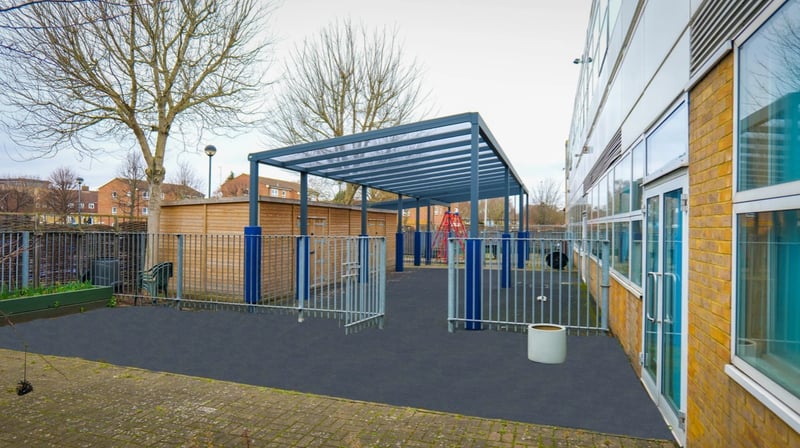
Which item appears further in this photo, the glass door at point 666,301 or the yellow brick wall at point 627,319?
the yellow brick wall at point 627,319

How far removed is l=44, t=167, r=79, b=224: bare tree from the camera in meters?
37.3

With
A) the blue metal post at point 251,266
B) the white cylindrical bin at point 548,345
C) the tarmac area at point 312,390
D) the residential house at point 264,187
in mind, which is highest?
the residential house at point 264,187

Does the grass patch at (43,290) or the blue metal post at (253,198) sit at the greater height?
the blue metal post at (253,198)

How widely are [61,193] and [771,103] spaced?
151 ft

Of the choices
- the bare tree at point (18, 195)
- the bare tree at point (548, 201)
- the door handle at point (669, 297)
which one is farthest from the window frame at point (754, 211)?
the bare tree at point (548, 201)

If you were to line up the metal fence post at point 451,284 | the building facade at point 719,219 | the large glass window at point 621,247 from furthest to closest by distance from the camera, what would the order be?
the metal fence post at point 451,284
the large glass window at point 621,247
the building facade at point 719,219

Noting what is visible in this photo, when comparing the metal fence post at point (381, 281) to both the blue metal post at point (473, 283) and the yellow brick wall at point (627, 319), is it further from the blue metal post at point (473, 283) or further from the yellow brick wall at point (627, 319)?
the yellow brick wall at point (627, 319)

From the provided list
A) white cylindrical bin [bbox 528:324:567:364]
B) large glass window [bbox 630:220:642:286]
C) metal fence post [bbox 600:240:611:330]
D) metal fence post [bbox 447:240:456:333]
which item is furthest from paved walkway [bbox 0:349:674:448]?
metal fence post [bbox 600:240:611:330]

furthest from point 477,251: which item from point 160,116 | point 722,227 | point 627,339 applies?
point 160,116

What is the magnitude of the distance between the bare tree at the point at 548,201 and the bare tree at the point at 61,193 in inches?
1739

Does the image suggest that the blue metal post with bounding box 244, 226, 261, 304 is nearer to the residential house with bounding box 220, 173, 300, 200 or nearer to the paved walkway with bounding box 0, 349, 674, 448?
the paved walkway with bounding box 0, 349, 674, 448

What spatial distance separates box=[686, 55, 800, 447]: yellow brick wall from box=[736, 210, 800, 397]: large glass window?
0.15m

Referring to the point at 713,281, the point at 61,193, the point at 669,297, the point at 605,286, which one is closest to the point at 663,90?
the point at 669,297

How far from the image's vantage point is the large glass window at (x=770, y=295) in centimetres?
201
